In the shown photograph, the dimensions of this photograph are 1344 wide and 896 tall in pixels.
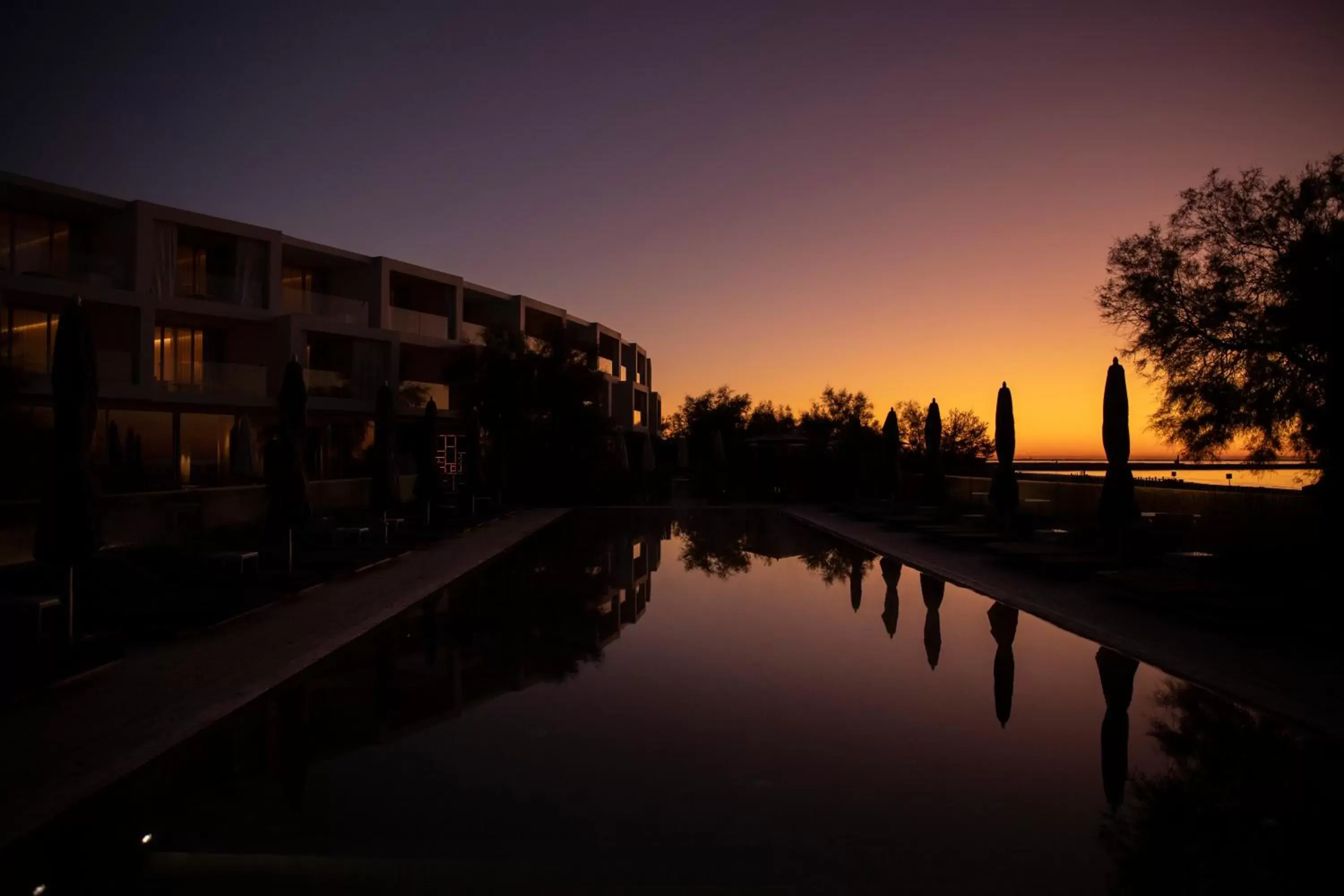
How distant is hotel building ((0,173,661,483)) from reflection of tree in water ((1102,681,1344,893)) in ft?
54.1

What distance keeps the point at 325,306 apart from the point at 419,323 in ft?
12.7

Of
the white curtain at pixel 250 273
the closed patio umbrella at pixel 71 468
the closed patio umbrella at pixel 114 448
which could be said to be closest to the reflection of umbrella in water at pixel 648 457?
the white curtain at pixel 250 273

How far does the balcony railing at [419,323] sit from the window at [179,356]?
252 inches

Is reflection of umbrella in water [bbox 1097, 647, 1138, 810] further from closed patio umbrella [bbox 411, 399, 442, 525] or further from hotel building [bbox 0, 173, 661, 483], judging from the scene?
hotel building [bbox 0, 173, 661, 483]

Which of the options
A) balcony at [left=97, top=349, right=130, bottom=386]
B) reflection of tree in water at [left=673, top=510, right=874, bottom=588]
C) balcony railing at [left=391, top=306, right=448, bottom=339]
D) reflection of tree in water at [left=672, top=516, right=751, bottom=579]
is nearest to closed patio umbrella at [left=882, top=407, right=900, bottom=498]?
reflection of tree in water at [left=673, top=510, right=874, bottom=588]

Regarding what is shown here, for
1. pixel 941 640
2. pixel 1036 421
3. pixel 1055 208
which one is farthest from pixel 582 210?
pixel 1036 421

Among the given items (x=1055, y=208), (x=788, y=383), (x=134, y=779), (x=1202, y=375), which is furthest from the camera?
(x=788, y=383)

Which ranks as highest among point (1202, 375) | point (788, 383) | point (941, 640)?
point (788, 383)

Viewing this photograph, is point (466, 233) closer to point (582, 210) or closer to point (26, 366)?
point (582, 210)

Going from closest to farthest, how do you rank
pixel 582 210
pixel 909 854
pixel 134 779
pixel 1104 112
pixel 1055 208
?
pixel 909 854
pixel 134 779
pixel 1104 112
pixel 1055 208
pixel 582 210

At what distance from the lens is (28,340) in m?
20.8

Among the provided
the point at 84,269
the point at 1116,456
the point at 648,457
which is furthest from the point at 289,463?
the point at 648,457

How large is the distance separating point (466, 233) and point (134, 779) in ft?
81.0

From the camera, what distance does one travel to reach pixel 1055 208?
68.8 feet
